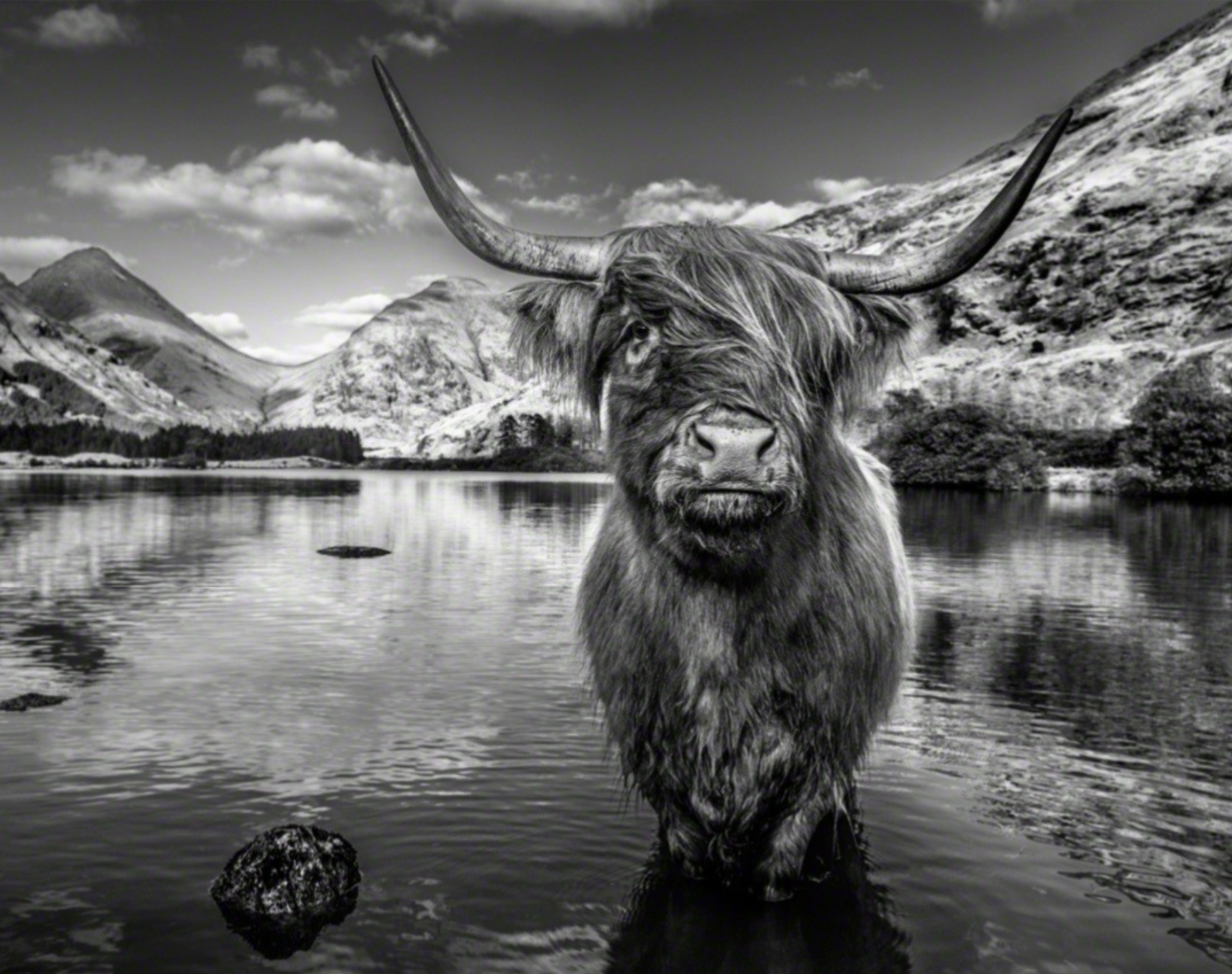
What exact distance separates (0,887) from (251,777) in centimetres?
205

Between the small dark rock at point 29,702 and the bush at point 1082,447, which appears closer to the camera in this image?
the small dark rock at point 29,702

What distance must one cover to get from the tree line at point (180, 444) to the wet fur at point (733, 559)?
160 m

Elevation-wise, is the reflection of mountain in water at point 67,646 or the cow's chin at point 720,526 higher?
the cow's chin at point 720,526

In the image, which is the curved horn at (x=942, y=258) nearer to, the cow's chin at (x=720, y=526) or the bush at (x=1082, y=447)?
the cow's chin at (x=720, y=526)

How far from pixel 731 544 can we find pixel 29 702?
7.69 m

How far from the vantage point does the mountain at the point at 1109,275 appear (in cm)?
7350

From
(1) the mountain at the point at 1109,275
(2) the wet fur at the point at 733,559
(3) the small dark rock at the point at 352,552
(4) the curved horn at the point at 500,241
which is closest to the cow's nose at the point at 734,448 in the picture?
(2) the wet fur at the point at 733,559

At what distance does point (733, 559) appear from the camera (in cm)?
418

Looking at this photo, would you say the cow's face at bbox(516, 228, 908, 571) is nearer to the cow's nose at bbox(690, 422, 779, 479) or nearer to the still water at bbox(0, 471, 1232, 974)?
the cow's nose at bbox(690, 422, 779, 479)

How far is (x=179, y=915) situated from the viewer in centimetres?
496

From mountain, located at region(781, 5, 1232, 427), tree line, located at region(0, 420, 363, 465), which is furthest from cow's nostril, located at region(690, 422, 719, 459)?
tree line, located at region(0, 420, 363, 465)

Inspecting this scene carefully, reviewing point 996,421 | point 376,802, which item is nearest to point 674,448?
point 376,802

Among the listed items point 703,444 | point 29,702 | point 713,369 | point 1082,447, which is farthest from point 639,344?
point 1082,447

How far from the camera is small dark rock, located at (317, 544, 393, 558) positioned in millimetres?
22594
